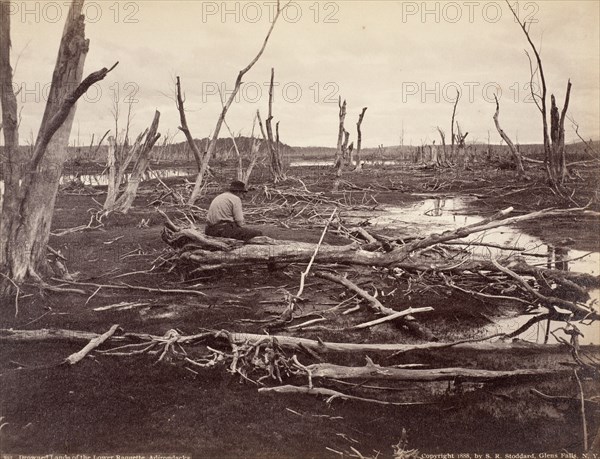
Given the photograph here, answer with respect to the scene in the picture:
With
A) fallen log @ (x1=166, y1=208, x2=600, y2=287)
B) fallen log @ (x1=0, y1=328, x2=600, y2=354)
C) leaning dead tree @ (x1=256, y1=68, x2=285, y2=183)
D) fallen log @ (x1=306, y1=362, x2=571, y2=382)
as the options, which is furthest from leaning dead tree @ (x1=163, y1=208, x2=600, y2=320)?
leaning dead tree @ (x1=256, y1=68, x2=285, y2=183)

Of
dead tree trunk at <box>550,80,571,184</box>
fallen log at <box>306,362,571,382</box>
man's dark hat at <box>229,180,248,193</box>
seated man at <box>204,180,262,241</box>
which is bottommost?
fallen log at <box>306,362,571,382</box>

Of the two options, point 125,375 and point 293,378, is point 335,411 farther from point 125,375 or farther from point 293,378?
point 125,375

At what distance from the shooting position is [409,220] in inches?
496

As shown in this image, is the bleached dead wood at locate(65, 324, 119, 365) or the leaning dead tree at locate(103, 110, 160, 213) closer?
the bleached dead wood at locate(65, 324, 119, 365)

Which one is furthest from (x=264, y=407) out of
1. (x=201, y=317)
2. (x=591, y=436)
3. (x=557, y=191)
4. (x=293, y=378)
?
(x=557, y=191)

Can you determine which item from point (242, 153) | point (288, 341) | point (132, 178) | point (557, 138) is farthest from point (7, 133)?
point (242, 153)

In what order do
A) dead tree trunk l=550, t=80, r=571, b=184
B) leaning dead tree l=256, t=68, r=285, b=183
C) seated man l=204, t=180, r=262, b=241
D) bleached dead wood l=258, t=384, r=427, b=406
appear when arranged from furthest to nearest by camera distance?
leaning dead tree l=256, t=68, r=285, b=183
dead tree trunk l=550, t=80, r=571, b=184
seated man l=204, t=180, r=262, b=241
bleached dead wood l=258, t=384, r=427, b=406

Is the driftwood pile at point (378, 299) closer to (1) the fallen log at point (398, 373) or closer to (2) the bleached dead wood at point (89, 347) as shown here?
(1) the fallen log at point (398, 373)

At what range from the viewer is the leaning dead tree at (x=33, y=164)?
5.49 m

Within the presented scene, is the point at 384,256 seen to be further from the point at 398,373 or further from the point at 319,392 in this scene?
the point at 319,392

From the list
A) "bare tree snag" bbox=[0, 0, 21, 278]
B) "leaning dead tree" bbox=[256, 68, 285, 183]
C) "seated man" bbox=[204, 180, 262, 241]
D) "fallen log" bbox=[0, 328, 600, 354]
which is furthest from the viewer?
"leaning dead tree" bbox=[256, 68, 285, 183]

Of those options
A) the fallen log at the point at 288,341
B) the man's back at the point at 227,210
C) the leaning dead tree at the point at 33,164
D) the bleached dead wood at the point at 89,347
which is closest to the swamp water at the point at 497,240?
the fallen log at the point at 288,341

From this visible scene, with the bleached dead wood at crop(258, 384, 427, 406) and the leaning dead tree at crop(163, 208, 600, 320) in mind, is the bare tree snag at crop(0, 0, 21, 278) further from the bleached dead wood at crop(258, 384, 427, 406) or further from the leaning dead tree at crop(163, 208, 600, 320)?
the bleached dead wood at crop(258, 384, 427, 406)

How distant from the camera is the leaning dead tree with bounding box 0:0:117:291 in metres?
5.49
